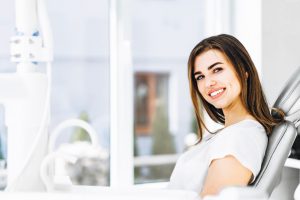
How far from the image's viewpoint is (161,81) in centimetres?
342

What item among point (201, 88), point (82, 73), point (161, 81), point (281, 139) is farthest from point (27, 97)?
point (161, 81)

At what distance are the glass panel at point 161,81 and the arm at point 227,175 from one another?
160cm

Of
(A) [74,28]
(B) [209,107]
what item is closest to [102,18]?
(A) [74,28]

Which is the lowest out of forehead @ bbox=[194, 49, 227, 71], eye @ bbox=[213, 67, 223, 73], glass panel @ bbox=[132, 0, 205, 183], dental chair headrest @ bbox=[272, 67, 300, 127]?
glass panel @ bbox=[132, 0, 205, 183]

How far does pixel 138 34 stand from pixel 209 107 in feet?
5.25

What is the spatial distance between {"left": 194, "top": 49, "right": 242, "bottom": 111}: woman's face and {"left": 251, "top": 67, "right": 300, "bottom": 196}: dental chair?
102 millimetres

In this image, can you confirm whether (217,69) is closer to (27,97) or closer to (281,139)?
(281,139)

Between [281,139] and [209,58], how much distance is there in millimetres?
230

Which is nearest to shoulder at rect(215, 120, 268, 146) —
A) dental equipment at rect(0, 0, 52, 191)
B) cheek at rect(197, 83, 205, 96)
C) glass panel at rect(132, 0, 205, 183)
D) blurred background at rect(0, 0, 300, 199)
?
cheek at rect(197, 83, 205, 96)

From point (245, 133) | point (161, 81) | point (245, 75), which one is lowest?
point (161, 81)

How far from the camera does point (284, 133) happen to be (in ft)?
3.78

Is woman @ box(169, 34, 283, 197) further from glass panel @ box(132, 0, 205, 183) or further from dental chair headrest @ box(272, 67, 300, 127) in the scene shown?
glass panel @ box(132, 0, 205, 183)

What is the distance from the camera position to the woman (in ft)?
3.61

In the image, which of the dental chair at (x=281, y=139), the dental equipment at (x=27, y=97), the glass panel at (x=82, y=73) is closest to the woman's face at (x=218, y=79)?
the dental chair at (x=281, y=139)
